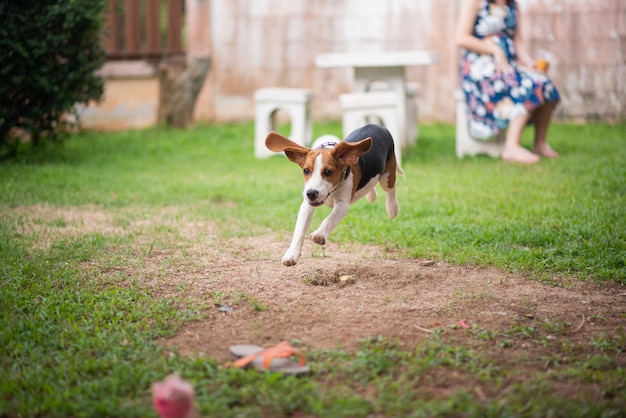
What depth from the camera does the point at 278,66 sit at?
12852 mm

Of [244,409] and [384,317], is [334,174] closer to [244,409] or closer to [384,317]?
[384,317]

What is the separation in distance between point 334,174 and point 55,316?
1.61 metres

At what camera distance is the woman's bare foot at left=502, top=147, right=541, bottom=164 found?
8617 mm

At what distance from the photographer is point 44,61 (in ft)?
29.2

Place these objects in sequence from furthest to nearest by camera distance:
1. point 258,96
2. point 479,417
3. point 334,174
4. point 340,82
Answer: point 340,82 < point 258,96 < point 334,174 < point 479,417

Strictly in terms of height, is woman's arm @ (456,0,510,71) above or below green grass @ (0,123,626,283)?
above

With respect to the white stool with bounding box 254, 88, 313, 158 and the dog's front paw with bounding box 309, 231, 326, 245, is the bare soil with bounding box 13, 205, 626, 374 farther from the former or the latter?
the white stool with bounding box 254, 88, 313, 158

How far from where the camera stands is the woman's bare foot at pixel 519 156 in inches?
339

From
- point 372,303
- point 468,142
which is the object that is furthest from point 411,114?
point 372,303

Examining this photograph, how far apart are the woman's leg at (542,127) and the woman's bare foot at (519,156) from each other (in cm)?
34

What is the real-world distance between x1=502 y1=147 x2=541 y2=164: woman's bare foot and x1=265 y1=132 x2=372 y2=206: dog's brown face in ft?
16.8

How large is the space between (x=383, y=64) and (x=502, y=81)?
1.46 meters

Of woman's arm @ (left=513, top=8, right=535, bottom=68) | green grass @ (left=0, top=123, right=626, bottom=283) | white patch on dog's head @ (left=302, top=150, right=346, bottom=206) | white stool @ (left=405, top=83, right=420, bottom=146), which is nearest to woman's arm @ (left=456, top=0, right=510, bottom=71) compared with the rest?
woman's arm @ (left=513, top=8, right=535, bottom=68)

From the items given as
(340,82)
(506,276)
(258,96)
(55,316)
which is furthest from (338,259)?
(340,82)
